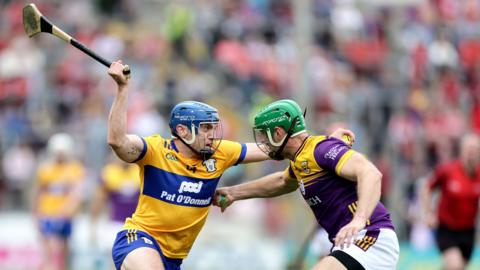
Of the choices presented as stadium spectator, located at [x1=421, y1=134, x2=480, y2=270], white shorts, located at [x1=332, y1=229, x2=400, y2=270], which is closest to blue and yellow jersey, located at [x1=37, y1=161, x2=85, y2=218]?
stadium spectator, located at [x1=421, y1=134, x2=480, y2=270]

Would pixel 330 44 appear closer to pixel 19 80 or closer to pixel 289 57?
pixel 289 57

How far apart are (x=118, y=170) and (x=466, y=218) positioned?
541 centimetres

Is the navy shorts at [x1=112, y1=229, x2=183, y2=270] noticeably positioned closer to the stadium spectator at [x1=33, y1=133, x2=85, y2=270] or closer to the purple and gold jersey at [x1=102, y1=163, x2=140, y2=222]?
the purple and gold jersey at [x1=102, y1=163, x2=140, y2=222]

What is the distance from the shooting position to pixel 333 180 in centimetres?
830

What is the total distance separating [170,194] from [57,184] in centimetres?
722

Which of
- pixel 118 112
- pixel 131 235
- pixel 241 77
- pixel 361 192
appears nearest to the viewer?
pixel 361 192

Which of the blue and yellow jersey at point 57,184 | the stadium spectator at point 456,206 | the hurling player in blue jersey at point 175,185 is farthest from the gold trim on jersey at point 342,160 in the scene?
the blue and yellow jersey at point 57,184

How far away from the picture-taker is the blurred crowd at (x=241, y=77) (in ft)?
59.5

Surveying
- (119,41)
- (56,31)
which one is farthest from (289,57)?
(56,31)

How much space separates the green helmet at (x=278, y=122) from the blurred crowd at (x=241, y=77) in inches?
317

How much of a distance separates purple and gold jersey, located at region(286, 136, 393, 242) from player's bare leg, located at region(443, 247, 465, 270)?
4709 mm

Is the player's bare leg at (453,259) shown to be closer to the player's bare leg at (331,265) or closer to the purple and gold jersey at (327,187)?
the purple and gold jersey at (327,187)

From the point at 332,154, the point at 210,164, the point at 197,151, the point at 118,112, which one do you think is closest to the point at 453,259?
the point at 210,164

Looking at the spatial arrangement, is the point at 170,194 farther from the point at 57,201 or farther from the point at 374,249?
the point at 57,201
